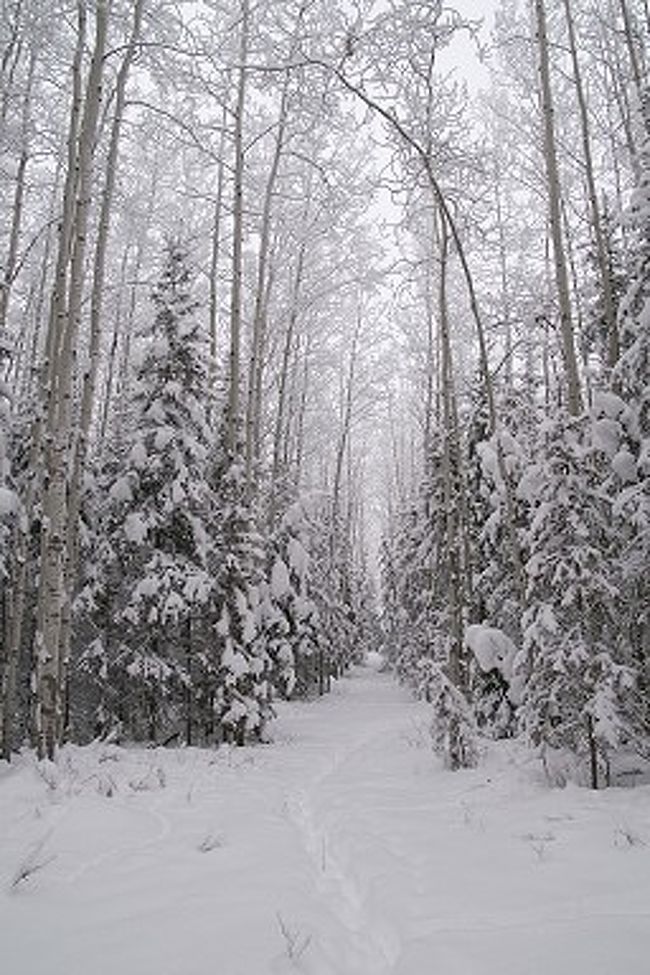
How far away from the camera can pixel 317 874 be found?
4270mm

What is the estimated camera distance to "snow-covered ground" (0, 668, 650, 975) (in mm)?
2945

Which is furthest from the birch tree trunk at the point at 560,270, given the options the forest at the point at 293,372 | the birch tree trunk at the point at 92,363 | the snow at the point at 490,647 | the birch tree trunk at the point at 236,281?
the birch tree trunk at the point at 92,363

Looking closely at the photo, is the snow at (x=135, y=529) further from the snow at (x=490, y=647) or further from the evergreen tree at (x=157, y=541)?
the snow at (x=490, y=647)

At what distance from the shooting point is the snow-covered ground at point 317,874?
2.95 m

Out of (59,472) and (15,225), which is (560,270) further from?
(15,225)

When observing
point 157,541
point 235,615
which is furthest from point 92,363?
point 235,615

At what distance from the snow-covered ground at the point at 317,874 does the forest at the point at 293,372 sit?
114cm

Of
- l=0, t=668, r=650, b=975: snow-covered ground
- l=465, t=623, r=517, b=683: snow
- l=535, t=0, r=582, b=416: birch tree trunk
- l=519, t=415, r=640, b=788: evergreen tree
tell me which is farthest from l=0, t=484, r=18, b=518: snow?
l=535, t=0, r=582, b=416: birch tree trunk

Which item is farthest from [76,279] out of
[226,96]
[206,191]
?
[206,191]

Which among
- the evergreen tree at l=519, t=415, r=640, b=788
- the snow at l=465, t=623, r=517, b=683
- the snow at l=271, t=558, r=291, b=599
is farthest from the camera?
the snow at l=271, t=558, r=291, b=599

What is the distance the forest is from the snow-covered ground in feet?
3.74

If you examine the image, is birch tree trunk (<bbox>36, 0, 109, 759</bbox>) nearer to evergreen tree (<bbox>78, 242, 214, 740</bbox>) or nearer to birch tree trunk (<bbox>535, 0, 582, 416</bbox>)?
evergreen tree (<bbox>78, 242, 214, 740</bbox>)

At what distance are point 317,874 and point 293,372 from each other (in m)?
17.1

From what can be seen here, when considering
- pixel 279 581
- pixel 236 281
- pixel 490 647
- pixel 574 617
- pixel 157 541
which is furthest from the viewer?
pixel 279 581
